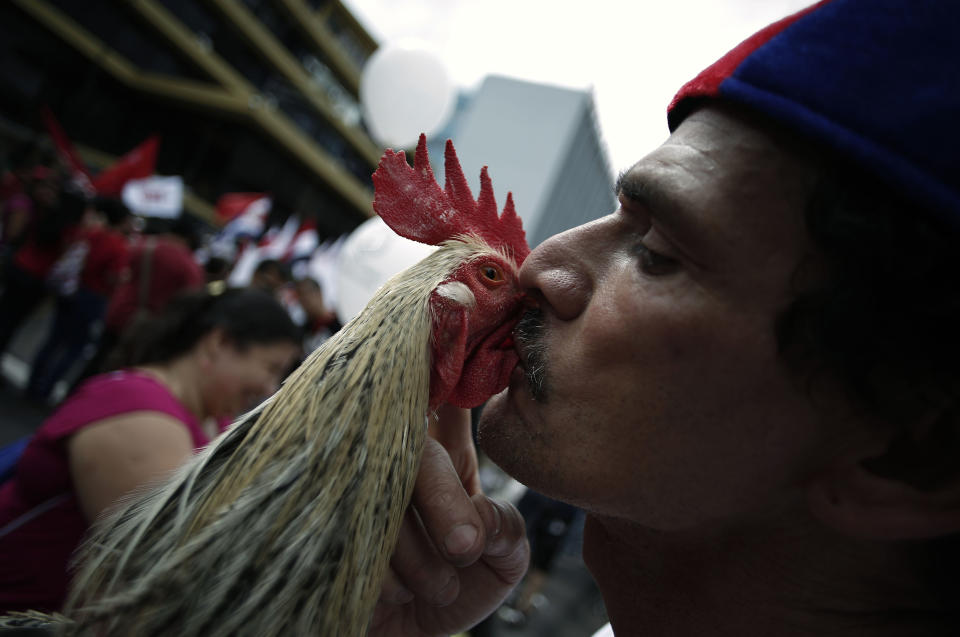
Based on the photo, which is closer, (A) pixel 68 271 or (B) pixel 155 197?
(A) pixel 68 271

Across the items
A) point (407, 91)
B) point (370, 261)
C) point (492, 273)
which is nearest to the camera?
point (492, 273)

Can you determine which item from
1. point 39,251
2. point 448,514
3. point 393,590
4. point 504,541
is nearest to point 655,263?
point 448,514

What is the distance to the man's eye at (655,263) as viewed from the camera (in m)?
1.02

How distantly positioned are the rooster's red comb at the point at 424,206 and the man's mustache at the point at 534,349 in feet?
1.16

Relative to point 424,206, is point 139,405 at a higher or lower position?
lower

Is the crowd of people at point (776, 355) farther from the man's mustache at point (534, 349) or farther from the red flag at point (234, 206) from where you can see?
the red flag at point (234, 206)

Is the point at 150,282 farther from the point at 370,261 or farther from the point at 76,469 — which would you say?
the point at 76,469

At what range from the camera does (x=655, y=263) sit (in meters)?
1.04

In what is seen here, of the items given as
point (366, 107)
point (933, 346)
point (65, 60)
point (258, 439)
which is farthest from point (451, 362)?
point (65, 60)

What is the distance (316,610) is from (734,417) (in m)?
0.77

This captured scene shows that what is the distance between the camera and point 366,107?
23.2 feet

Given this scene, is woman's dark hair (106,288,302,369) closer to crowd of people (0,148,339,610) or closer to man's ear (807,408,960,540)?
crowd of people (0,148,339,610)

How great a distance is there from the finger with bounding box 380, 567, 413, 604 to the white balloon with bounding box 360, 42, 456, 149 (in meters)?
5.70

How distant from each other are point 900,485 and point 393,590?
3.44 ft
